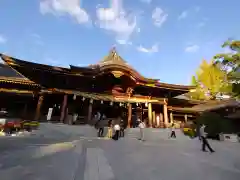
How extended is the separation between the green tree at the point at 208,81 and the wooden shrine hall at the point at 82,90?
32.8 feet

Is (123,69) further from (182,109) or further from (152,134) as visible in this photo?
(182,109)

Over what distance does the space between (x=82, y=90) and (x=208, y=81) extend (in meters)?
21.6

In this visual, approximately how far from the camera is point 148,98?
20688mm

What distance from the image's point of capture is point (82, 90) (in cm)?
1870

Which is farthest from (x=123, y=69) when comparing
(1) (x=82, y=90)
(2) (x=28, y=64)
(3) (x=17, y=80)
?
(3) (x=17, y=80)

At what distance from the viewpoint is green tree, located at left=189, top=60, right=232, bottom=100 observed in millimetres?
28905

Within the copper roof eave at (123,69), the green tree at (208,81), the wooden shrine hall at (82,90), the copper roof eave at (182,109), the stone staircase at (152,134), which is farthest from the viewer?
the green tree at (208,81)

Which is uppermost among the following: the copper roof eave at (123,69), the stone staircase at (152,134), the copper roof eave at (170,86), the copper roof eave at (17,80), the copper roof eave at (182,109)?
the copper roof eave at (123,69)

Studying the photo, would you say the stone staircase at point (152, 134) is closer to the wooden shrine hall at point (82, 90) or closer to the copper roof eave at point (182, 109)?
the wooden shrine hall at point (82, 90)

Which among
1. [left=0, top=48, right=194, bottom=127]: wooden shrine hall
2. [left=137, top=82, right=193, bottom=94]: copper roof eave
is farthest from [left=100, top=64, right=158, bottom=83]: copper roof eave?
[left=137, top=82, right=193, bottom=94]: copper roof eave

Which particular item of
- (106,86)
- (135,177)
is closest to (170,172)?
(135,177)

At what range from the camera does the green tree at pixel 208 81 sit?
28.9 meters

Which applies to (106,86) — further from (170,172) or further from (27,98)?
(170,172)

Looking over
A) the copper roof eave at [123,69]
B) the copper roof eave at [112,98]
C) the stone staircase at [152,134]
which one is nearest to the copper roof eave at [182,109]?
the copper roof eave at [112,98]
